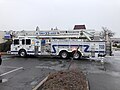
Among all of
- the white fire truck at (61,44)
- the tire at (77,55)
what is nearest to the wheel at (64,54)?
the white fire truck at (61,44)

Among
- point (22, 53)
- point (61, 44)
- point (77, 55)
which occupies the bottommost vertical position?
point (77, 55)

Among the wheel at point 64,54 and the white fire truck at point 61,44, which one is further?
the wheel at point 64,54

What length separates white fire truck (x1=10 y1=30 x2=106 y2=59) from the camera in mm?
23859

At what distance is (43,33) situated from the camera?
25.7m

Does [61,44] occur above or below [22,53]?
above

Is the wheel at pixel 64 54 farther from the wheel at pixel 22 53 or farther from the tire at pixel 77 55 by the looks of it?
the wheel at pixel 22 53

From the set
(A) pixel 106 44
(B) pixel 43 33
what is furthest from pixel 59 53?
(A) pixel 106 44

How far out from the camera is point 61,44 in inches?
972

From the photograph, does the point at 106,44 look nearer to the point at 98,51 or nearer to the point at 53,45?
the point at 98,51

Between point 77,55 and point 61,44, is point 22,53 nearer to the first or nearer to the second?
point 61,44

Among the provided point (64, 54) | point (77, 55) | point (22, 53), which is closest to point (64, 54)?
point (64, 54)

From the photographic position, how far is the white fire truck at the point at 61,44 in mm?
23859

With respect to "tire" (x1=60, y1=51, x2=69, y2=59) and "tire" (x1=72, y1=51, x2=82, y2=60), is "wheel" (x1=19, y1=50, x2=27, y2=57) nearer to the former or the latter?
"tire" (x1=60, y1=51, x2=69, y2=59)

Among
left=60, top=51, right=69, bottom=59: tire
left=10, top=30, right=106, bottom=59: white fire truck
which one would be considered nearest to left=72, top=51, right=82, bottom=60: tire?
left=10, top=30, right=106, bottom=59: white fire truck
